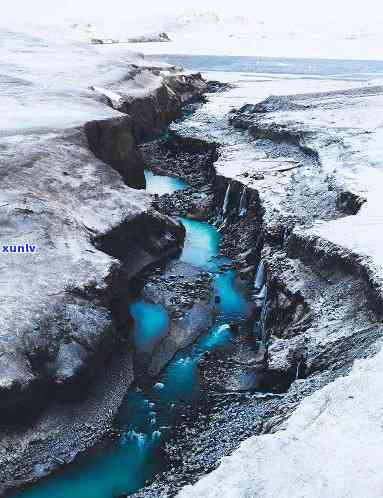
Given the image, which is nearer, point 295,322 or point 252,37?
point 295,322

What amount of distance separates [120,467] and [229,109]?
45923 mm

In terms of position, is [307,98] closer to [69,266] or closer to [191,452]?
[69,266]

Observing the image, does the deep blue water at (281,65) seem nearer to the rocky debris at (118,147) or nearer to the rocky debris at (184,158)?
the rocky debris at (184,158)

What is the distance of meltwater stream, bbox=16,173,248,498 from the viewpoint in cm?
1559

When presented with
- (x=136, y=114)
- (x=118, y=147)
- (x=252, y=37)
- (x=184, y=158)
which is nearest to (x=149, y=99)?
(x=136, y=114)

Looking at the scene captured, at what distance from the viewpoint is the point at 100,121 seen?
35500mm

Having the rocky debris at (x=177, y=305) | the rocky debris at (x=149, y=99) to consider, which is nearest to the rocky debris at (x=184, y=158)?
the rocky debris at (x=149, y=99)

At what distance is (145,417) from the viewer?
18.0 m

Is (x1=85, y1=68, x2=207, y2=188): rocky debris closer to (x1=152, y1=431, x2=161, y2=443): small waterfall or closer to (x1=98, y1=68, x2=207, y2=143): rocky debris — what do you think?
(x1=98, y1=68, x2=207, y2=143): rocky debris

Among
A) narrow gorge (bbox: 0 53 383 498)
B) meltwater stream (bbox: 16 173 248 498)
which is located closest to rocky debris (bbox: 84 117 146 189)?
narrow gorge (bbox: 0 53 383 498)

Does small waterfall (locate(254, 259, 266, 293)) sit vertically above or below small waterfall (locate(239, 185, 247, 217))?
below

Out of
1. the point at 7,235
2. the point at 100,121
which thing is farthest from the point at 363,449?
the point at 100,121

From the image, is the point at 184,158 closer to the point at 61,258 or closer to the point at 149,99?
the point at 149,99

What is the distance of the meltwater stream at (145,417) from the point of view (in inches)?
614
